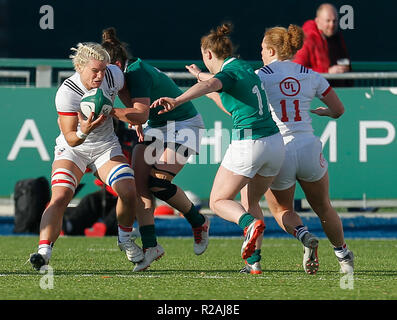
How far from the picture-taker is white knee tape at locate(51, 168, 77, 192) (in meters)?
7.22

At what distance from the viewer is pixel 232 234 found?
11.8 meters

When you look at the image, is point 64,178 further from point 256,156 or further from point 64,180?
point 256,156

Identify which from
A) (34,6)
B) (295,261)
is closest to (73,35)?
(34,6)

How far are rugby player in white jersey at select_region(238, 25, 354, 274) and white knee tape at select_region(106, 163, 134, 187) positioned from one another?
1042 millimetres

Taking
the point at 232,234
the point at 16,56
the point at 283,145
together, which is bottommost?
the point at 232,234

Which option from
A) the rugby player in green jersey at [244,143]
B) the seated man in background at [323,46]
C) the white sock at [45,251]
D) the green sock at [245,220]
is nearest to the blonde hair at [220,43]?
the rugby player in green jersey at [244,143]

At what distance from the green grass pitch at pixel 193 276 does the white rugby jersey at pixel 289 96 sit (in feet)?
3.51

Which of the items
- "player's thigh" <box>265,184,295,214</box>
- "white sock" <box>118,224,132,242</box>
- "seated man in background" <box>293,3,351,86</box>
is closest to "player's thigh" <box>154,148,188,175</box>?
"white sock" <box>118,224,132,242</box>

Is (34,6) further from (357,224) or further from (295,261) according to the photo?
(295,261)

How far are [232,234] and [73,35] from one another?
6921mm

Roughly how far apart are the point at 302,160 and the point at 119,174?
132 cm

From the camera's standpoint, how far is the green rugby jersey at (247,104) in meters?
6.95

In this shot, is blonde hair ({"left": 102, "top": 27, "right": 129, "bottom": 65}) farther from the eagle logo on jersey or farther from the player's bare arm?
the eagle logo on jersey

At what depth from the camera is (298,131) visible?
23.5 ft
